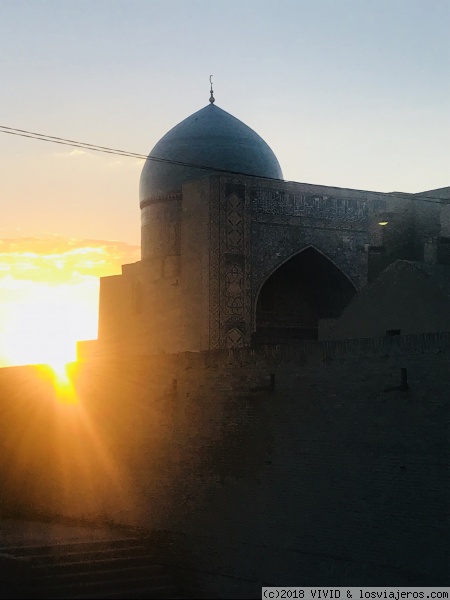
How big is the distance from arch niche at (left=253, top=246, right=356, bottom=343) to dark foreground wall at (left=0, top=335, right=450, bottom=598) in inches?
239

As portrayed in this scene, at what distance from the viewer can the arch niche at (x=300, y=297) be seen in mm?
19033

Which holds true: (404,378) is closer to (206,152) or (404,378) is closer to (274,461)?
(274,461)

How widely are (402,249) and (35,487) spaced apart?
6915 millimetres

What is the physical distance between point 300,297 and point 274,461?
968cm

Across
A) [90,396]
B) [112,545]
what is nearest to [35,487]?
[90,396]

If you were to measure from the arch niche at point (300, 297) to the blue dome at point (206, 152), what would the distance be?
1.96m

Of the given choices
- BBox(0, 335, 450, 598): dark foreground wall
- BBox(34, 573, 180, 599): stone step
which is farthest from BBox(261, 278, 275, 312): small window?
BBox(34, 573, 180, 599): stone step

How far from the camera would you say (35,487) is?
47.5ft

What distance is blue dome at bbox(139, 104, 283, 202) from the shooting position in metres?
19.3

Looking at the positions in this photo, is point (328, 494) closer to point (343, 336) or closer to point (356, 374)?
point (356, 374)

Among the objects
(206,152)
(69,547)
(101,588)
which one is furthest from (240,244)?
(101,588)

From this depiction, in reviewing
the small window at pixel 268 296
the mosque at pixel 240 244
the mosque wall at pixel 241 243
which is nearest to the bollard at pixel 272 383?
the mosque at pixel 240 244

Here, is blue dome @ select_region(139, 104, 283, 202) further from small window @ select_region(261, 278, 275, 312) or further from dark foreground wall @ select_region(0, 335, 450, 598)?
dark foreground wall @ select_region(0, 335, 450, 598)

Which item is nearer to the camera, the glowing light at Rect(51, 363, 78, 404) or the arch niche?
the glowing light at Rect(51, 363, 78, 404)
